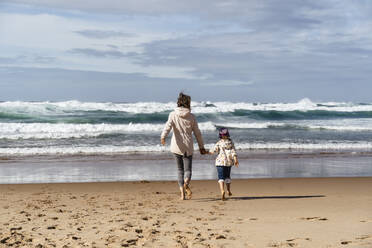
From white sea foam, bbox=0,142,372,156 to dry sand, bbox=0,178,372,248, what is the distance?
5627mm

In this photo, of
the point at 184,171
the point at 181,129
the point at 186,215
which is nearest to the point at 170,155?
the point at 184,171

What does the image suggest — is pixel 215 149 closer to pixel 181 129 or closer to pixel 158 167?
pixel 181 129

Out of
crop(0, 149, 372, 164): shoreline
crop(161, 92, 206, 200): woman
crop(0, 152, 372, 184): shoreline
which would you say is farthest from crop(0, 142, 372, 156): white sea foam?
crop(161, 92, 206, 200): woman

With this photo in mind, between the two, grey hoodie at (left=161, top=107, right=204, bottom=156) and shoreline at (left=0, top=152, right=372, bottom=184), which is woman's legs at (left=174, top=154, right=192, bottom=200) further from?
shoreline at (left=0, top=152, right=372, bottom=184)

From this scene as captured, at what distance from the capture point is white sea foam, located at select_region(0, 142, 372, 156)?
14316mm

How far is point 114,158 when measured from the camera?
43.0 ft

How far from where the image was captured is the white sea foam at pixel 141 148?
14316mm

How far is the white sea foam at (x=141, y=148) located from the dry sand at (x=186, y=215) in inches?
222

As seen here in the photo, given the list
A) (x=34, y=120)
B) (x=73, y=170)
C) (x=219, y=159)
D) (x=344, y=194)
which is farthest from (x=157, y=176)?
(x=34, y=120)

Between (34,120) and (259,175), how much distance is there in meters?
23.1

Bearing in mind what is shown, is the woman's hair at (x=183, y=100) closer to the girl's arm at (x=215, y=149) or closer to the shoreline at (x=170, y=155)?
the girl's arm at (x=215, y=149)

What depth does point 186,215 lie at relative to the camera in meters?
5.95

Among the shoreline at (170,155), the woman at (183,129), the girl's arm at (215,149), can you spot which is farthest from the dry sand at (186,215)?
the shoreline at (170,155)

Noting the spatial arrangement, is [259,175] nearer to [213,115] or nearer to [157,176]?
[157,176]
